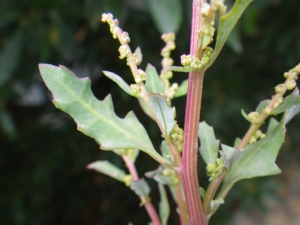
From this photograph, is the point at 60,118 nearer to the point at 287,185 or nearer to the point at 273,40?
the point at 273,40

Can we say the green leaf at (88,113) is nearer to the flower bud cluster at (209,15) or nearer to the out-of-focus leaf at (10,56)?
the flower bud cluster at (209,15)

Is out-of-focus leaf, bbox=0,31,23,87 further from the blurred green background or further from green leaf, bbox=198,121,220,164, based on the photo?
green leaf, bbox=198,121,220,164

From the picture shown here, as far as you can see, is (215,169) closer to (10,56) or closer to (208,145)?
(208,145)

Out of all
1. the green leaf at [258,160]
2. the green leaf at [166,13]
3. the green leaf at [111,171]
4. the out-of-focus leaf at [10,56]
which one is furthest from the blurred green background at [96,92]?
the green leaf at [258,160]

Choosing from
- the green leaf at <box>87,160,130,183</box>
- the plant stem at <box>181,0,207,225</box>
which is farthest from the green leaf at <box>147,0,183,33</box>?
the plant stem at <box>181,0,207,225</box>

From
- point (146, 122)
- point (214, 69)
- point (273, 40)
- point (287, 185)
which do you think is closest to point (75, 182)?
point (146, 122)
